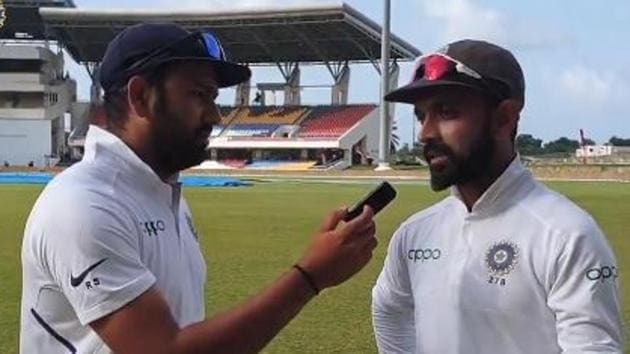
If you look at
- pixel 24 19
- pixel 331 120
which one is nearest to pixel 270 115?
pixel 331 120

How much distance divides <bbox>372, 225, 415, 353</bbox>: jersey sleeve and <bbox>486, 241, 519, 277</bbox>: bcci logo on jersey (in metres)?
0.37

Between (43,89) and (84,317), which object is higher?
(84,317)

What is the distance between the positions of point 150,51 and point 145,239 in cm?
45

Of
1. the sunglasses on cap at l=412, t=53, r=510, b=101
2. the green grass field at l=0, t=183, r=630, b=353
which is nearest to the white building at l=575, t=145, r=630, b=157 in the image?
the green grass field at l=0, t=183, r=630, b=353

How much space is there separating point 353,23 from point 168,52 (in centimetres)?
6769

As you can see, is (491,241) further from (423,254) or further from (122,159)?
(122,159)

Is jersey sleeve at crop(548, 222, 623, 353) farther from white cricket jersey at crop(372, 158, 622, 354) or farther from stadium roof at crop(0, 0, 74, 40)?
stadium roof at crop(0, 0, 74, 40)

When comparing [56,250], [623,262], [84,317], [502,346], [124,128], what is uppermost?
[124,128]

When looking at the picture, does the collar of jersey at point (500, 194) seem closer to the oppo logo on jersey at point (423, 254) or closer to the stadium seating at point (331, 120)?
the oppo logo on jersey at point (423, 254)

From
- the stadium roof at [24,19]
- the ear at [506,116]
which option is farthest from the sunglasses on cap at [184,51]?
the stadium roof at [24,19]

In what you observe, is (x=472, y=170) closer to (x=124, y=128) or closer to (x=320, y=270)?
(x=320, y=270)

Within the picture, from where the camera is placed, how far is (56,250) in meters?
2.23

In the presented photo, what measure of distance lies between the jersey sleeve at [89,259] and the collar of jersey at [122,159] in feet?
0.74

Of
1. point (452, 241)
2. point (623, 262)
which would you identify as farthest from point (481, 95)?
point (623, 262)
